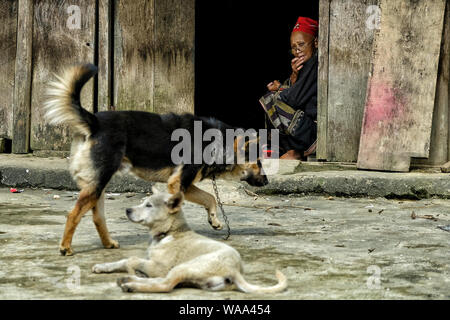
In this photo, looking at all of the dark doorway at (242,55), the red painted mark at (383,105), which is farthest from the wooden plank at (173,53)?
the dark doorway at (242,55)

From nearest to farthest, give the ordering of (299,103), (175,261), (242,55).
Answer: (175,261) → (299,103) → (242,55)

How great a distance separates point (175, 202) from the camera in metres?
4.78

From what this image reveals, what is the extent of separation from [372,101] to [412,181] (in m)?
1.09

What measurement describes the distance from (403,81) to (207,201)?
3.32 m

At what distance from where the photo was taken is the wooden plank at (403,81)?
834cm

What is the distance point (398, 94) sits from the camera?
8430 millimetres

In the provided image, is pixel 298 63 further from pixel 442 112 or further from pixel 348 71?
pixel 442 112

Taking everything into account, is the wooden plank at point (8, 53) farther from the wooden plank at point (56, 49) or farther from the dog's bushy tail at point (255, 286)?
the dog's bushy tail at point (255, 286)

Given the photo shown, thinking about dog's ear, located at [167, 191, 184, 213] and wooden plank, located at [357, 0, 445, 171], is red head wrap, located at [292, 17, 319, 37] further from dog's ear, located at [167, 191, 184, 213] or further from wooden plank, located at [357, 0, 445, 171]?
dog's ear, located at [167, 191, 184, 213]

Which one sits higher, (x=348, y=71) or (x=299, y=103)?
(x=348, y=71)

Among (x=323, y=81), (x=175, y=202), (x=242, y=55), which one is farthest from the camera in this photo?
(x=242, y=55)

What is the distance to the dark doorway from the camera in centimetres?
1340

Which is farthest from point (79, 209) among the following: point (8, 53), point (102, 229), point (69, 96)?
point (8, 53)

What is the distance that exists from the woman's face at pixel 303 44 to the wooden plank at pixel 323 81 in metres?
1.34
